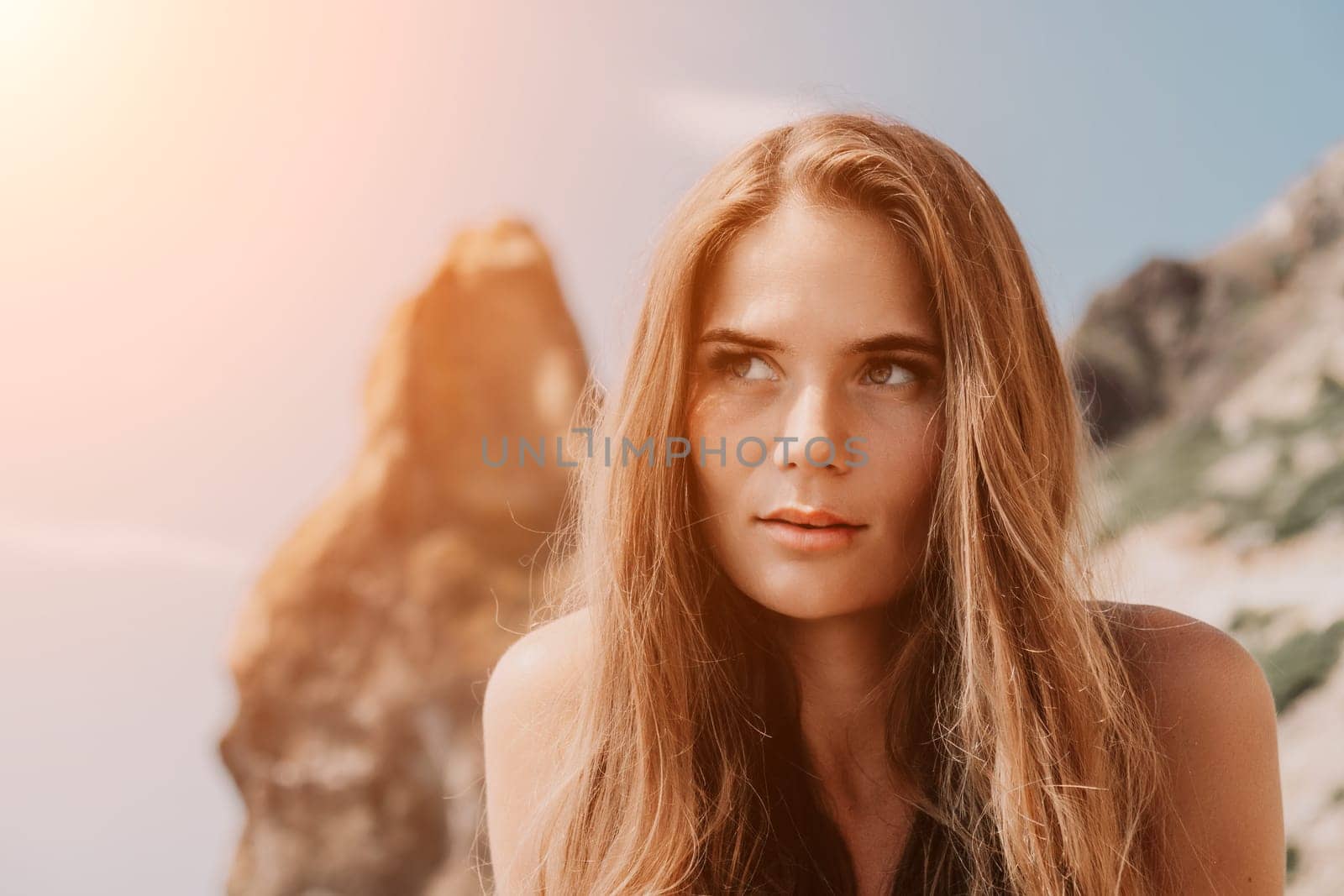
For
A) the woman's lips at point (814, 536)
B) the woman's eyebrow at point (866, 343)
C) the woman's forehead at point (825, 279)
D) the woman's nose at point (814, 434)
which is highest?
the woman's forehead at point (825, 279)

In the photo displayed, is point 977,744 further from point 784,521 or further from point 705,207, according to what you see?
point 705,207

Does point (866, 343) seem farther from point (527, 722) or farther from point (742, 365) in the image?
point (527, 722)

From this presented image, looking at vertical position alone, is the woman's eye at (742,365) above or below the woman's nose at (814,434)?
above

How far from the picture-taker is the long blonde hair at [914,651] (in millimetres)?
1190

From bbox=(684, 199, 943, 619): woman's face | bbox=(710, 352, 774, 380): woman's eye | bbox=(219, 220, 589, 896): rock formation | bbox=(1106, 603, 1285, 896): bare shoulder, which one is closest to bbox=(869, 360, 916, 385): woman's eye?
bbox=(684, 199, 943, 619): woman's face

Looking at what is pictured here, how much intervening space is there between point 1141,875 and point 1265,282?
5.58 m

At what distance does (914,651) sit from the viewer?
131 centimetres

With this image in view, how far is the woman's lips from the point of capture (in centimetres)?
119

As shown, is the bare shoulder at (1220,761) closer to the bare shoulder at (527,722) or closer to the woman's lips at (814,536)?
the woman's lips at (814,536)

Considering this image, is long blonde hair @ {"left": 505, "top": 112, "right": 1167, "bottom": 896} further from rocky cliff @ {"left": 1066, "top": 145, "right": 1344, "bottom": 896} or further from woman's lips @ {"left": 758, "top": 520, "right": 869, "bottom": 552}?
rocky cliff @ {"left": 1066, "top": 145, "right": 1344, "bottom": 896}

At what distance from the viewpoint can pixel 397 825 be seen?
12.2ft

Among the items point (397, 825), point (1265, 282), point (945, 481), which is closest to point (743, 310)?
point (945, 481)

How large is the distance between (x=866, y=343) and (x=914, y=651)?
38 cm

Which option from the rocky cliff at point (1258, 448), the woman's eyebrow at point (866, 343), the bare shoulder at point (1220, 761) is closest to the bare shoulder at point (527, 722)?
the woman's eyebrow at point (866, 343)
